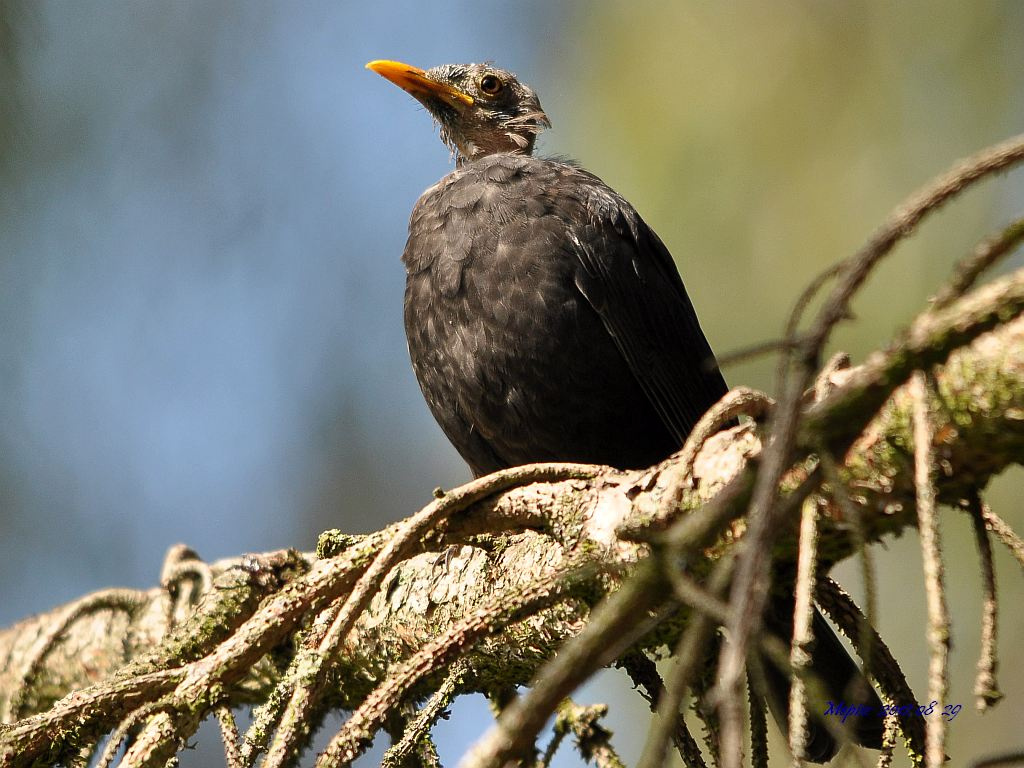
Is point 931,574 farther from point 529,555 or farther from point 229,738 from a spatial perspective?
point 529,555

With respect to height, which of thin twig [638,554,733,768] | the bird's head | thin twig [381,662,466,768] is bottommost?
thin twig [638,554,733,768]

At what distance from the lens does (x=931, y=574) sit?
4.29 feet

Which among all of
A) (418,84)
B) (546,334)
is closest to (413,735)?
(546,334)

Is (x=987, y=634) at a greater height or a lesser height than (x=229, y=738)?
lesser

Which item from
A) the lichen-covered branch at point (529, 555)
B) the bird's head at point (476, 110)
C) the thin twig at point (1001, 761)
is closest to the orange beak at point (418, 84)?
the bird's head at point (476, 110)

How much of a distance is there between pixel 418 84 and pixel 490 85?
40cm

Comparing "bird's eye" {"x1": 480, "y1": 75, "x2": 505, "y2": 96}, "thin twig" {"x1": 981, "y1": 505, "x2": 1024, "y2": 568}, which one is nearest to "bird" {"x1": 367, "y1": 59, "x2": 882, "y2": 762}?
"bird's eye" {"x1": 480, "y1": 75, "x2": 505, "y2": 96}

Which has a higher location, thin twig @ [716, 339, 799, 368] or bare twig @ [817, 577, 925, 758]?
thin twig @ [716, 339, 799, 368]

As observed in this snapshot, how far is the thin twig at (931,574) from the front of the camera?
122 cm

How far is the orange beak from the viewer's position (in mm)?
5473

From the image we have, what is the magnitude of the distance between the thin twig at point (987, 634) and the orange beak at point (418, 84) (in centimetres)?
435

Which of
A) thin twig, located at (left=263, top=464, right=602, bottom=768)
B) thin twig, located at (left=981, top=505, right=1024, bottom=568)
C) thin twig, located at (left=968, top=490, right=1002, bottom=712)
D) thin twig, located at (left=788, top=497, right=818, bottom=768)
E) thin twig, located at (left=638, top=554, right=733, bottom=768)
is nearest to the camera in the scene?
thin twig, located at (left=638, top=554, right=733, bottom=768)

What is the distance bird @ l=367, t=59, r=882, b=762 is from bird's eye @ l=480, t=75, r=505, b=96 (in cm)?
144

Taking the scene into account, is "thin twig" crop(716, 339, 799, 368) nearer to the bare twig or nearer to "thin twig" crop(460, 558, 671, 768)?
"thin twig" crop(460, 558, 671, 768)
